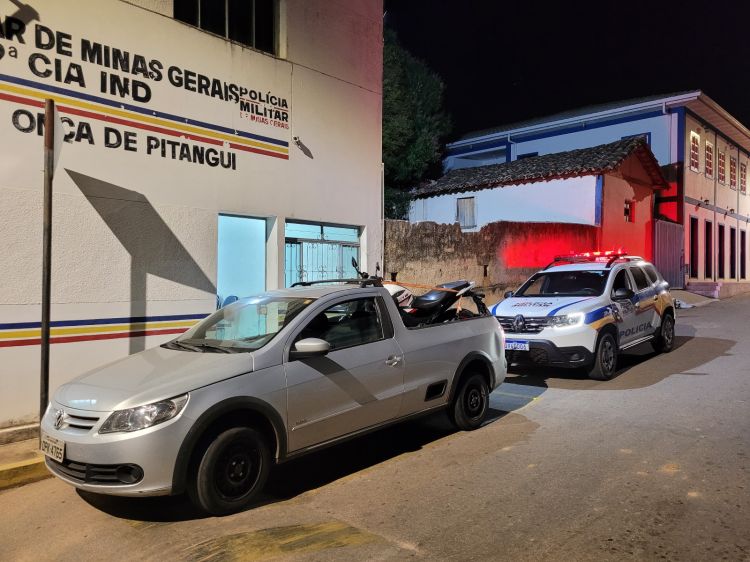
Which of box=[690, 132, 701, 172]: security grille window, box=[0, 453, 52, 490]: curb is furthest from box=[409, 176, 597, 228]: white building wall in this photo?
box=[0, 453, 52, 490]: curb

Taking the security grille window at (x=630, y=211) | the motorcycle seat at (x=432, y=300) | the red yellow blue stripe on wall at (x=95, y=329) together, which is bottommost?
the red yellow blue stripe on wall at (x=95, y=329)

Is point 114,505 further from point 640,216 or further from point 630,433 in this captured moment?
point 640,216

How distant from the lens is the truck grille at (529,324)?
28.3 feet

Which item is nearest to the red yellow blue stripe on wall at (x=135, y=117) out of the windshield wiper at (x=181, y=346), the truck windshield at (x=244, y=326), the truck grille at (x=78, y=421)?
the truck windshield at (x=244, y=326)

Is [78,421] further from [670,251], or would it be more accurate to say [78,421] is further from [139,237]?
[670,251]

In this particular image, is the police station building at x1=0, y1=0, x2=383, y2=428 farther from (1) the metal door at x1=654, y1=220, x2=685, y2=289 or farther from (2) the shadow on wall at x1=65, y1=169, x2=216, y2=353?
(1) the metal door at x1=654, y1=220, x2=685, y2=289

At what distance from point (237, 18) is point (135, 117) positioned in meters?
2.48

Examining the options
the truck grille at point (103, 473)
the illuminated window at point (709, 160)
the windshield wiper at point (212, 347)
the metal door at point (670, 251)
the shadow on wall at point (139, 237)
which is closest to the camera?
the truck grille at point (103, 473)

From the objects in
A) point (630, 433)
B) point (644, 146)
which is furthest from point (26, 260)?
point (644, 146)

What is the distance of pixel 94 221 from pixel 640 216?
66.9 ft

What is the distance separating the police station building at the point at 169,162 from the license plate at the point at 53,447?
2349mm

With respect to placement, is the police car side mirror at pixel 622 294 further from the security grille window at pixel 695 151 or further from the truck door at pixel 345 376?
the security grille window at pixel 695 151

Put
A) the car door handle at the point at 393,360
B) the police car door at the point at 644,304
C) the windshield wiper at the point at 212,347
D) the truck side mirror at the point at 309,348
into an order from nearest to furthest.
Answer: the truck side mirror at the point at 309,348 → the windshield wiper at the point at 212,347 → the car door handle at the point at 393,360 → the police car door at the point at 644,304

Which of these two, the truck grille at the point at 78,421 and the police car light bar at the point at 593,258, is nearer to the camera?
the truck grille at the point at 78,421
